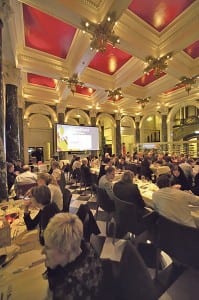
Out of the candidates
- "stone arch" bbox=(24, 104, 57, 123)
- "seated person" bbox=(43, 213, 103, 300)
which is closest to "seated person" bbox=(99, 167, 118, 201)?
"seated person" bbox=(43, 213, 103, 300)

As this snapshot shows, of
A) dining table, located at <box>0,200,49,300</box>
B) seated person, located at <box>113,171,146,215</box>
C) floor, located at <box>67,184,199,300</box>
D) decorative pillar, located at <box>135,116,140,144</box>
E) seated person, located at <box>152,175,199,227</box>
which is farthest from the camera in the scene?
decorative pillar, located at <box>135,116,140,144</box>

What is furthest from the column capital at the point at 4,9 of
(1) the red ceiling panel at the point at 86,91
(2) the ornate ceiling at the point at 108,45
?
(1) the red ceiling panel at the point at 86,91

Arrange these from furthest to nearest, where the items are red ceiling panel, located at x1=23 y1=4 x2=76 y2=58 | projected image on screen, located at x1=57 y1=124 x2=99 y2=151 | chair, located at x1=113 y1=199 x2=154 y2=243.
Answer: projected image on screen, located at x1=57 y1=124 x2=99 y2=151
red ceiling panel, located at x1=23 y1=4 x2=76 y2=58
chair, located at x1=113 y1=199 x2=154 y2=243

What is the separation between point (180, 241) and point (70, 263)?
4.23 feet

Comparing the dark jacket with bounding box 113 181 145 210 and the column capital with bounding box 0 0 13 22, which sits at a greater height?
the column capital with bounding box 0 0 13 22

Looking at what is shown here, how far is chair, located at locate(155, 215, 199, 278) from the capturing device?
181 centimetres

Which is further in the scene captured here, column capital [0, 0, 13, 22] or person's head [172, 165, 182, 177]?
A: person's head [172, 165, 182, 177]

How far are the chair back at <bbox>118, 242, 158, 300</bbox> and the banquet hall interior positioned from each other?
1.40 metres

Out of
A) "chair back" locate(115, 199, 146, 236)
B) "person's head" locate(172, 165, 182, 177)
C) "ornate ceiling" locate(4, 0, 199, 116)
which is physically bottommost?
"chair back" locate(115, 199, 146, 236)

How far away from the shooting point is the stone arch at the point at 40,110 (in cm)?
1186

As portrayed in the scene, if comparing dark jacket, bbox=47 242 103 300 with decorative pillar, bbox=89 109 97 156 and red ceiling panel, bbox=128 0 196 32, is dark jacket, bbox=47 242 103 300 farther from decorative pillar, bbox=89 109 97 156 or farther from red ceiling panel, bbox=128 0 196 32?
decorative pillar, bbox=89 109 97 156

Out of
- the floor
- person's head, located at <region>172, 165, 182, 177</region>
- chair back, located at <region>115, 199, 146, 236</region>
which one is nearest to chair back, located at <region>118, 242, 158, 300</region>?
the floor

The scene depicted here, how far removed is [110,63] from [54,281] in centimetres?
820

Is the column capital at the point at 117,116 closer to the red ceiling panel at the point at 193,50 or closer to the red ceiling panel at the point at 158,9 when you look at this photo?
the red ceiling panel at the point at 193,50
